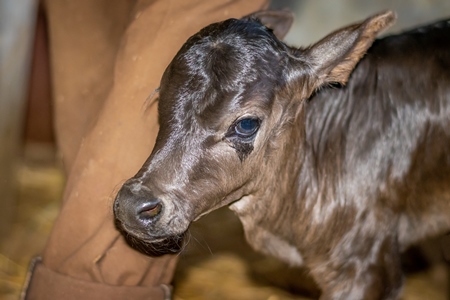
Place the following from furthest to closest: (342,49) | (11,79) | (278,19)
A: (11,79) < (278,19) < (342,49)

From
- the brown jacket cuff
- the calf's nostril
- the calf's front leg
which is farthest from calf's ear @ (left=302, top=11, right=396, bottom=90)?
the brown jacket cuff

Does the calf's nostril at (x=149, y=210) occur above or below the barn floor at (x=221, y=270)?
above

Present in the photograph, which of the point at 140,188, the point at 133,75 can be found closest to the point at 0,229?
the point at 133,75

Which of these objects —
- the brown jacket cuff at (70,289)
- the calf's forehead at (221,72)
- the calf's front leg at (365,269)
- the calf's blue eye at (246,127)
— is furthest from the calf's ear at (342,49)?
the brown jacket cuff at (70,289)

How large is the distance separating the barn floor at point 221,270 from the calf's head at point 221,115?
58.9 inches

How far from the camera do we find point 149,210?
3.46 m

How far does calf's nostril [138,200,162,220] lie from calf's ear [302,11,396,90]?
115cm

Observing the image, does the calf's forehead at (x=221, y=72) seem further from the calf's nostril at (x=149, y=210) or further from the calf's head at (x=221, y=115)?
the calf's nostril at (x=149, y=210)

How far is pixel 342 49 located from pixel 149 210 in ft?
4.40

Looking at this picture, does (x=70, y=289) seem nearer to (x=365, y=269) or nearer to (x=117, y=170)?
(x=117, y=170)

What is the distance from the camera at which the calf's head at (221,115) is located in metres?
3.54

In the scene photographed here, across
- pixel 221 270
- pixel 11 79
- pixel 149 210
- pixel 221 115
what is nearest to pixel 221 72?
pixel 221 115

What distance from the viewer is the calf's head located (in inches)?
139

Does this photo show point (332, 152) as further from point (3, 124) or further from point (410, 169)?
point (3, 124)
